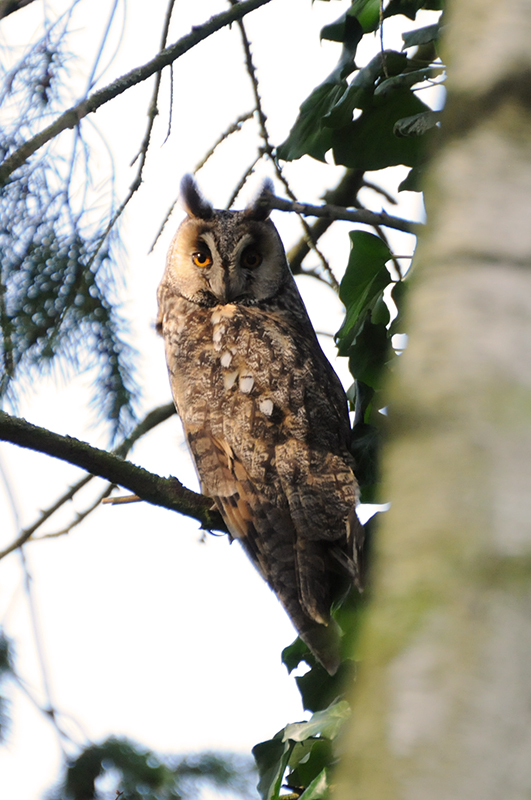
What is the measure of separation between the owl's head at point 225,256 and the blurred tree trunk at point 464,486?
8.38 feet

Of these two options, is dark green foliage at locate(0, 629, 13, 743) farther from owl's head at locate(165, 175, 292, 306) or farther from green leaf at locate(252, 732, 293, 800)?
owl's head at locate(165, 175, 292, 306)

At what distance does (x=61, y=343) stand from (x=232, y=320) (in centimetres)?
78

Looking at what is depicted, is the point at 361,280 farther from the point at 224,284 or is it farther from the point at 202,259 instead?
the point at 202,259

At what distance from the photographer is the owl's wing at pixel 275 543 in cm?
215

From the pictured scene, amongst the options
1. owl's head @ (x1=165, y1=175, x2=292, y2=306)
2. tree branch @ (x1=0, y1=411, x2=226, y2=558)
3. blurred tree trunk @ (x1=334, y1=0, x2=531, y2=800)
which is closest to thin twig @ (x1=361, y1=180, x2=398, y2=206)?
owl's head @ (x1=165, y1=175, x2=292, y2=306)

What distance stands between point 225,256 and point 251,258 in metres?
0.15

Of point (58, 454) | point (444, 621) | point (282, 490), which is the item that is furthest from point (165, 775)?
point (444, 621)

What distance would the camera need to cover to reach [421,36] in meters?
1.99

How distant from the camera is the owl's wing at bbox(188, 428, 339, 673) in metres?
2.15

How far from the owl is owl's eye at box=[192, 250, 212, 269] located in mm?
50

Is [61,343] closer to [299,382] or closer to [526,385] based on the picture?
[299,382]

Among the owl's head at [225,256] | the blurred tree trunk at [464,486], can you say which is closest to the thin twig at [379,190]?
the owl's head at [225,256]

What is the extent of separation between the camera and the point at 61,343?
2.04m

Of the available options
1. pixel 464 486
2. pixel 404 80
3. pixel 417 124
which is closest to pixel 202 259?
pixel 404 80
